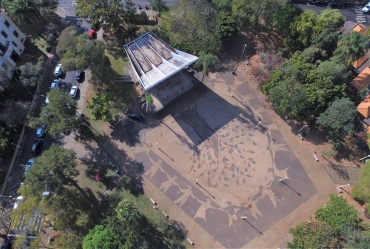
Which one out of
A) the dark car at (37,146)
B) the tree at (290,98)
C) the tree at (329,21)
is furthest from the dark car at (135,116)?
the tree at (329,21)

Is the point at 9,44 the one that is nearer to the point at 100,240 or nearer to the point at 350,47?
the point at 100,240

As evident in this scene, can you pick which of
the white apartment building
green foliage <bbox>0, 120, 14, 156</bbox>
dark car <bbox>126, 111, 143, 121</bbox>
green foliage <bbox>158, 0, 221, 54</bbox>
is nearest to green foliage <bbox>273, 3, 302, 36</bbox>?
green foliage <bbox>158, 0, 221, 54</bbox>

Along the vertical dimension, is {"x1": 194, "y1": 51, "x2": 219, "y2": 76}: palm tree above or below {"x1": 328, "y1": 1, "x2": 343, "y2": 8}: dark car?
below

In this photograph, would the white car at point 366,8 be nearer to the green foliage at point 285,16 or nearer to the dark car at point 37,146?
the green foliage at point 285,16

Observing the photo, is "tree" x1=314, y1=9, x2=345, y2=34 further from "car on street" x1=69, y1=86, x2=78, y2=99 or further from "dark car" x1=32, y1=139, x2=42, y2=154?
"dark car" x1=32, y1=139, x2=42, y2=154

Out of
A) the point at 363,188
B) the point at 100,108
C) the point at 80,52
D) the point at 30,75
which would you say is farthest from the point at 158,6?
the point at 363,188

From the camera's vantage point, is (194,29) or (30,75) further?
(194,29)
